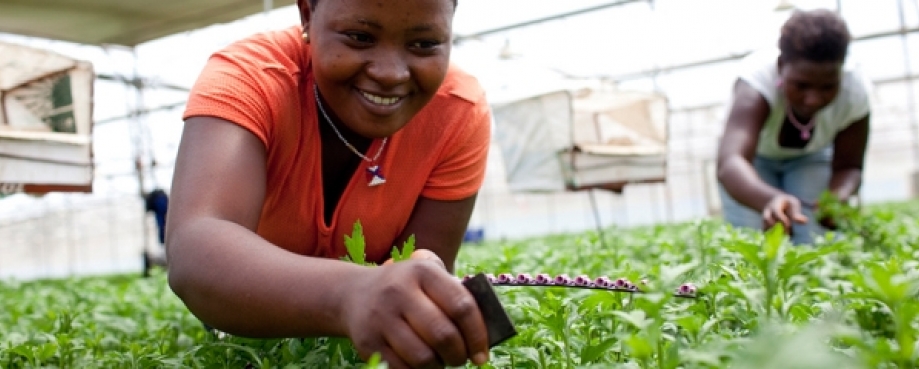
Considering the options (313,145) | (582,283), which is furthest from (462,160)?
(582,283)

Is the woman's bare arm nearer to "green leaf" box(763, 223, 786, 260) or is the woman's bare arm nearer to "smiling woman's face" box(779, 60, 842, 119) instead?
"smiling woman's face" box(779, 60, 842, 119)

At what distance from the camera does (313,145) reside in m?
1.84

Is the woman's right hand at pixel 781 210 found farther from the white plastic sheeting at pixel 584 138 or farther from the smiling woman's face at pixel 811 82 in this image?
the white plastic sheeting at pixel 584 138

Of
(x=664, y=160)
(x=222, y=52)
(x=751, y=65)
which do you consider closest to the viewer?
(x=222, y=52)

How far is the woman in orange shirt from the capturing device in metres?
1.00

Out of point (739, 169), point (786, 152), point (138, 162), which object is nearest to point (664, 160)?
point (786, 152)

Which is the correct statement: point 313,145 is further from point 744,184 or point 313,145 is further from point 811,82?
point 811,82

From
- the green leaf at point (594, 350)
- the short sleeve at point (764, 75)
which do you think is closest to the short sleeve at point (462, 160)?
the green leaf at point (594, 350)

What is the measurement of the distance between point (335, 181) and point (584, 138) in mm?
3811

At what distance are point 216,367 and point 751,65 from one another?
3167 mm

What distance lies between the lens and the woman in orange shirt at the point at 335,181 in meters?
1.00

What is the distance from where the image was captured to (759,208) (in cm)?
336

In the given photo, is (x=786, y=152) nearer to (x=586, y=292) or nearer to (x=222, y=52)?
(x=586, y=292)

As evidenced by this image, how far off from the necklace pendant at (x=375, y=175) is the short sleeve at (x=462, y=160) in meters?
0.19
